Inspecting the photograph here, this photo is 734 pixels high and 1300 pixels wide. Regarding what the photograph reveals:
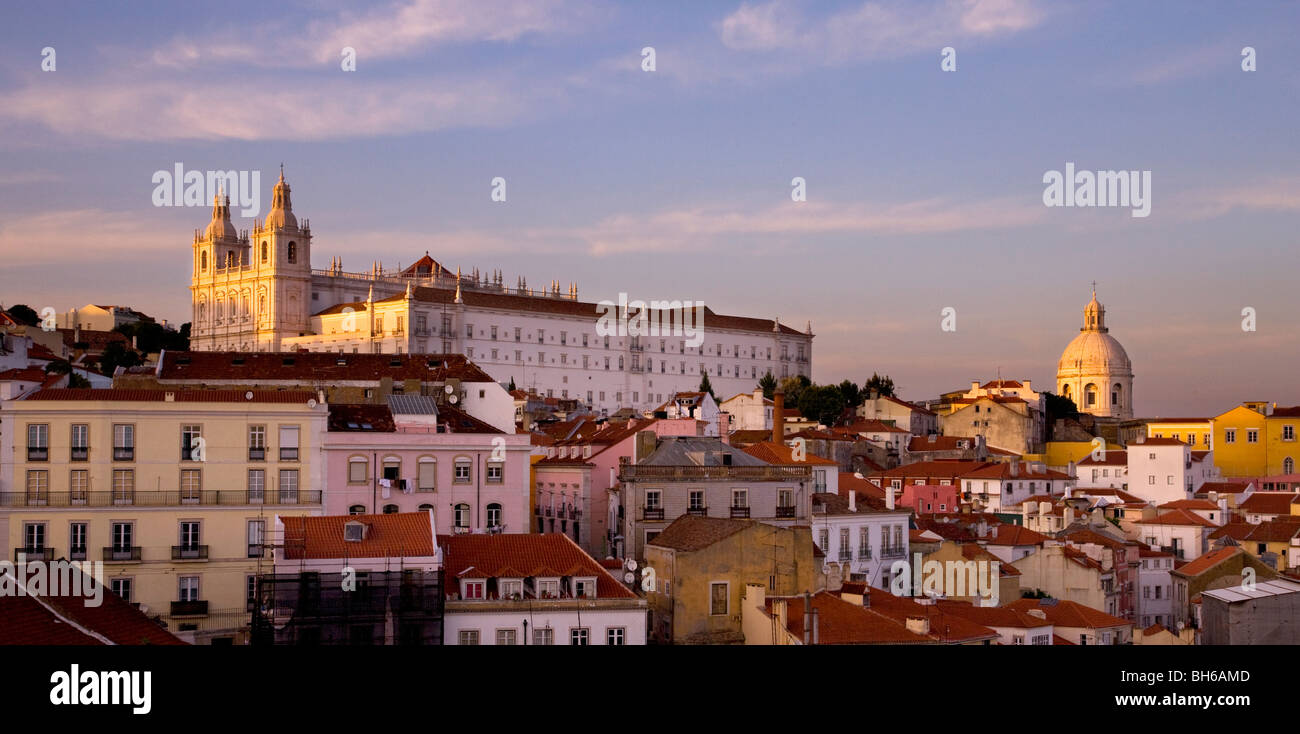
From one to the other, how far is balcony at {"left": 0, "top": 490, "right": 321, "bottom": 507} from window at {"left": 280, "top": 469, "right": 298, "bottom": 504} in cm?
39

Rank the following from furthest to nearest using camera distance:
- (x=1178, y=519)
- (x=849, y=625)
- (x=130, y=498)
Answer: (x=1178, y=519) < (x=130, y=498) < (x=849, y=625)

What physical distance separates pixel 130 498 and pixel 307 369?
63.5ft

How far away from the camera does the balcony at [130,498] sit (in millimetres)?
24344

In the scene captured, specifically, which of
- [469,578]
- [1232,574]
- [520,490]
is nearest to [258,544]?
[469,578]

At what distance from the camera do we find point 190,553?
2462cm

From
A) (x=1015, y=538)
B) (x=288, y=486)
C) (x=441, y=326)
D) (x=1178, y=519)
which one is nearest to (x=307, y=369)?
(x=288, y=486)

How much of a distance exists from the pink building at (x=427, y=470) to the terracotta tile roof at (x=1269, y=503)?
116 ft

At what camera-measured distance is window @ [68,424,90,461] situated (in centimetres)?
2475

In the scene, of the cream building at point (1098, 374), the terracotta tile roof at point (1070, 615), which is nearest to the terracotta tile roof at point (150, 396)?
the terracotta tile roof at point (1070, 615)

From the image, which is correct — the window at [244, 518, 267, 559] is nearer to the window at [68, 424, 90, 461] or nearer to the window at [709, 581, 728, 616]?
the window at [68, 424, 90, 461]

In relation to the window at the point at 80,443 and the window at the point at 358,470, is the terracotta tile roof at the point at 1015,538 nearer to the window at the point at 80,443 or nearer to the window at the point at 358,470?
the window at the point at 358,470

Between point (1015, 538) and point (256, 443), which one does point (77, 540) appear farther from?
point (1015, 538)
